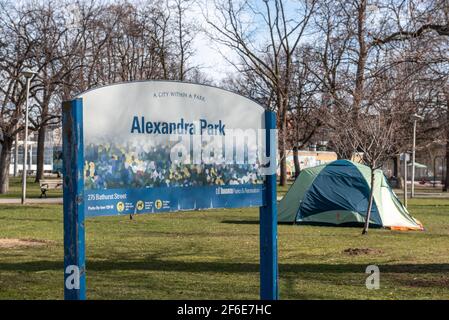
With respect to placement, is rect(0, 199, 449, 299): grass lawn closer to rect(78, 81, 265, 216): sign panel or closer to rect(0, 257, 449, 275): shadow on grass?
rect(0, 257, 449, 275): shadow on grass

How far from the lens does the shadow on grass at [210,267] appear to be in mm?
10297

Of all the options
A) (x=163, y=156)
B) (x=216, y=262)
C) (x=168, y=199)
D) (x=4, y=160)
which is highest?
(x=4, y=160)

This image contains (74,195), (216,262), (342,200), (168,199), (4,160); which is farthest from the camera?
(4,160)

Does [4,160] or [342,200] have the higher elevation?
[4,160]

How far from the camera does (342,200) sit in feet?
63.4

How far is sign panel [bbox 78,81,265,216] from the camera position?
5828 mm

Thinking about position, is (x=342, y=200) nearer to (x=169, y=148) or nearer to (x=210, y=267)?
(x=210, y=267)

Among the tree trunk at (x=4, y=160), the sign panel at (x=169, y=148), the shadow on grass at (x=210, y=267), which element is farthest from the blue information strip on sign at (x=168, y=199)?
the tree trunk at (x=4, y=160)

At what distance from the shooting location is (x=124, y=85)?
19.9ft

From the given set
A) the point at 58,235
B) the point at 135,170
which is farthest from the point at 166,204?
the point at 58,235

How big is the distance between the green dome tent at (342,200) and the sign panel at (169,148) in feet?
40.0

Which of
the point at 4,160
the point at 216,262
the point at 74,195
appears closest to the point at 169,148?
the point at 74,195

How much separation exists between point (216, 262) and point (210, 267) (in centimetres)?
63
